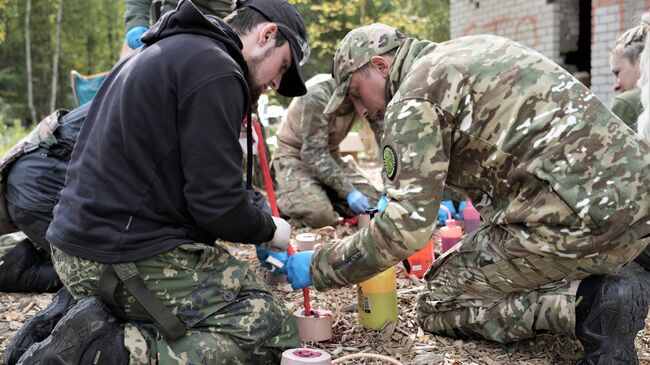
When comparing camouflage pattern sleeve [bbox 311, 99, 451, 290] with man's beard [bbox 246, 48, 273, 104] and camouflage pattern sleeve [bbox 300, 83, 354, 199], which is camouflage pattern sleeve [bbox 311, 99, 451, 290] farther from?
camouflage pattern sleeve [bbox 300, 83, 354, 199]

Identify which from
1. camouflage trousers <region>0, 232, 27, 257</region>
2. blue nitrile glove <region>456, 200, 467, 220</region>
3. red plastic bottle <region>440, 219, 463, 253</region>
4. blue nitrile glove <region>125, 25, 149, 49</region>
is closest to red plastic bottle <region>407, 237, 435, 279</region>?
red plastic bottle <region>440, 219, 463, 253</region>

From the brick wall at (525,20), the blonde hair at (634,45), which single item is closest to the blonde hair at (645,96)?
the blonde hair at (634,45)

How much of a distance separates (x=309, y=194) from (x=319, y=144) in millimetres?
467

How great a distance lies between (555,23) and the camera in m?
9.60

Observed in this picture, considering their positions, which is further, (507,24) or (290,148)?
(507,24)

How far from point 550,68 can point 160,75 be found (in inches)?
62.3

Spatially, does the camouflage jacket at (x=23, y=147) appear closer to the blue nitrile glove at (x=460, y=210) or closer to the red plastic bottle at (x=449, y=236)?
the red plastic bottle at (x=449, y=236)

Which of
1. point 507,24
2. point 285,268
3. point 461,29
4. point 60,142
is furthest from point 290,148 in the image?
point 461,29

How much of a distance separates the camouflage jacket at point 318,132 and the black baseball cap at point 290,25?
2.54 m

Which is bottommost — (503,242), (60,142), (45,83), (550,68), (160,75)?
(45,83)

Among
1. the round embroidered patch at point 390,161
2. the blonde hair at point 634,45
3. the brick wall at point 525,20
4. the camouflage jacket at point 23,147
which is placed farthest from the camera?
the brick wall at point 525,20

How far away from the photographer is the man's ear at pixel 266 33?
2.71 m

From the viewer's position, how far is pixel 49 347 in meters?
2.38

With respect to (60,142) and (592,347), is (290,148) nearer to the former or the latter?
(60,142)
